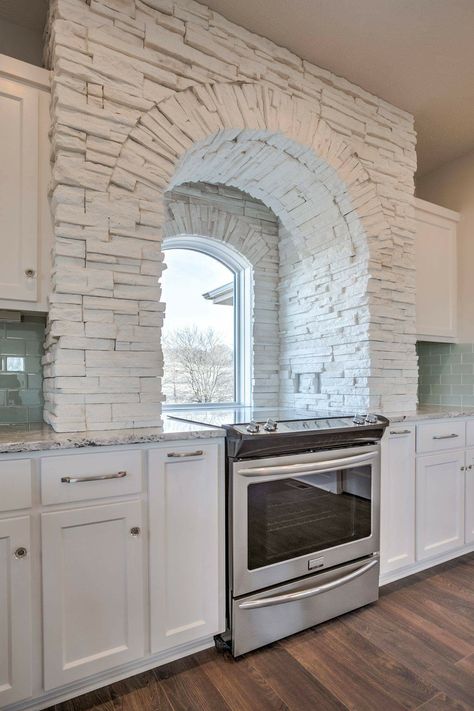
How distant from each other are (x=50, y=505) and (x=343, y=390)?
5.86ft

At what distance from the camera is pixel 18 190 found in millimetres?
1682

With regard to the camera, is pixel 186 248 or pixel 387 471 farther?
pixel 186 248

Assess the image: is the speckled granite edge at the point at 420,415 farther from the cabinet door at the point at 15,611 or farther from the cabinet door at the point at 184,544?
the cabinet door at the point at 15,611

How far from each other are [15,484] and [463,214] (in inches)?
131

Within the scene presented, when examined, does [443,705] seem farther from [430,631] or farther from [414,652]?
[430,631]

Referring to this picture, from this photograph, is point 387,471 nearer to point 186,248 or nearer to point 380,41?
point 186,248

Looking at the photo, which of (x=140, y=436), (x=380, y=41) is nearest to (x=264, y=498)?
(x=140, y=436)

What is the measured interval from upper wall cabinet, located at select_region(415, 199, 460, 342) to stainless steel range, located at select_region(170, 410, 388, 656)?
1153 mm

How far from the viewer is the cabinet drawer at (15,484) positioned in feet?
4.49

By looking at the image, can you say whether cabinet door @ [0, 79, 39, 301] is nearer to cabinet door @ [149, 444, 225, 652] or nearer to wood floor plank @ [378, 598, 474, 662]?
cabinet door @ [149, 444, 225, 652]

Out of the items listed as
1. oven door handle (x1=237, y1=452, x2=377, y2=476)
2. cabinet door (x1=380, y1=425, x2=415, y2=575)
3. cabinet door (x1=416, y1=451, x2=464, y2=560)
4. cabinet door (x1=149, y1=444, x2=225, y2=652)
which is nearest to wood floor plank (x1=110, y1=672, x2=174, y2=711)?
cabinet door (x1=149, y1=444, x2=225, y2=652)

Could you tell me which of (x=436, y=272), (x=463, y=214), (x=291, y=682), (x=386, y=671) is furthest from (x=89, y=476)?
(x=463, y=214)

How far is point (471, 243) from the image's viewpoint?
10.0ft

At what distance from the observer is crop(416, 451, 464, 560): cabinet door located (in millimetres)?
2416
